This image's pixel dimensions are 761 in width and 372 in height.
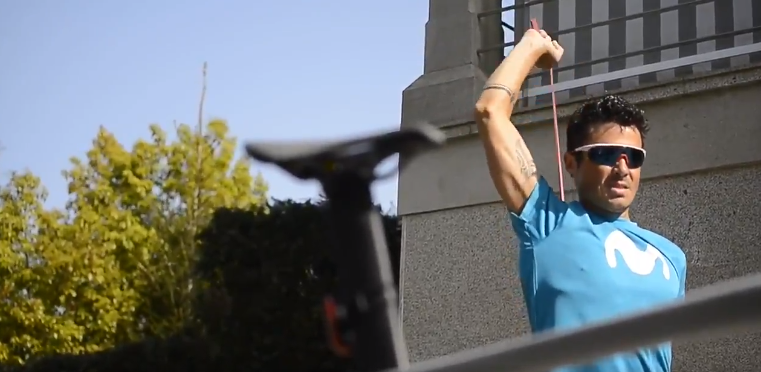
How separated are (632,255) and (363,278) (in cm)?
138

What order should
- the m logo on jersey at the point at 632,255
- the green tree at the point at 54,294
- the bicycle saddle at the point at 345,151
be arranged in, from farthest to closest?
the green tree at the point at 54,294 < the m logo on jersey at the point at 632,255 < the bicycle saddle at the point at 345,151

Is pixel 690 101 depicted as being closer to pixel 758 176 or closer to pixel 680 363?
Answer: pixel 758 176

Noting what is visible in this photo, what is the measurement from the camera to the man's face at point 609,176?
2.49 meters

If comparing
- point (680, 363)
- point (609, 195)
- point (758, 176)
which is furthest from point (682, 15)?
point (609, 195)

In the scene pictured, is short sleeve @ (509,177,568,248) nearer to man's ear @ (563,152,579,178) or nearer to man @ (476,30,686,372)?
man @ (476,30,686,372)

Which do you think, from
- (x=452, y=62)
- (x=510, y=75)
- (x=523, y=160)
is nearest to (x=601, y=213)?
(x=523, y=160)

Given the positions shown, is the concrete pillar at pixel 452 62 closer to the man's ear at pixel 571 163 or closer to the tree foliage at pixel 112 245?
the man's ear at pixel 571 163

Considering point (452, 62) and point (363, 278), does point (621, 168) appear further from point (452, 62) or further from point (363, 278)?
point (452, 62)

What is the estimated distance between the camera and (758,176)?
4.45 metres

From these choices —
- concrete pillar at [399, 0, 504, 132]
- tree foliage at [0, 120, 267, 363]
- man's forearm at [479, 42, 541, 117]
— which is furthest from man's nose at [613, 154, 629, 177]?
tree foliage at [0, 120, 267, 363]

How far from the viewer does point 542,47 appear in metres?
2.72

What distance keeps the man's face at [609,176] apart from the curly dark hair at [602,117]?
0.05 ft

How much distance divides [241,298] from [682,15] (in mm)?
6716

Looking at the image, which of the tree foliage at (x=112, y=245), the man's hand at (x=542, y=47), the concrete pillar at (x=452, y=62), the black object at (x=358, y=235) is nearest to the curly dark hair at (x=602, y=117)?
the man's hand at (x=542, y=47)
